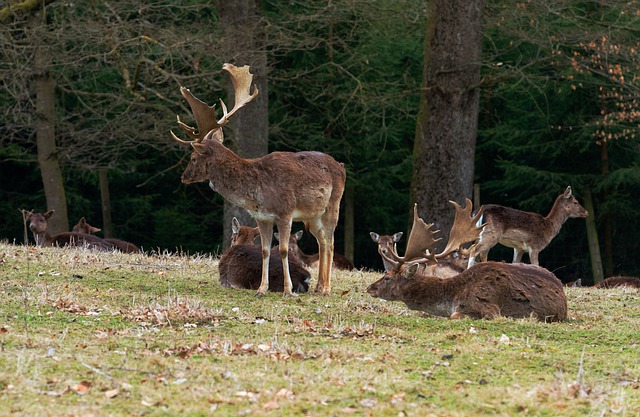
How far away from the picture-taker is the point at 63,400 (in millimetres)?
5887

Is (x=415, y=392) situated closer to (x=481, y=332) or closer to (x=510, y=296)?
(x=481, y=332)

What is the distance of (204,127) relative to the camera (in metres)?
11.4

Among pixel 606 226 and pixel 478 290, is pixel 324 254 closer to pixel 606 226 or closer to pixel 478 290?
pixel 478 290

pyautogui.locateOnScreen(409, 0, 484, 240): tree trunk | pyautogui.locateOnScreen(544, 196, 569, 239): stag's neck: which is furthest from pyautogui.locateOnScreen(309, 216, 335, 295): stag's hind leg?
pyautogui.locateOnScreen(544, 196, 569, 239): stag's neck

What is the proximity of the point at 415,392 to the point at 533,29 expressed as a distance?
17.0 m

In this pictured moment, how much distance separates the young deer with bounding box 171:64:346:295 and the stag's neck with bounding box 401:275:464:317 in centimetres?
130

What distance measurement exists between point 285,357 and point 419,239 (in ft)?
12.7

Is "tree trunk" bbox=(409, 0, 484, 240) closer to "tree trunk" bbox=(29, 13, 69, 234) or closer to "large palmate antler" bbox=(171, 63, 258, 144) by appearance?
"large palmate antler" bbox=(171, 63, 258, 144)

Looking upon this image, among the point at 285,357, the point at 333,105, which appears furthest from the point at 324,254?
the point at 333,105

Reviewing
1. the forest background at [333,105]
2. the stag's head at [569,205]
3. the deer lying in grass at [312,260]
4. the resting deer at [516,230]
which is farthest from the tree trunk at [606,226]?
the deer lying in grass at [312,260]

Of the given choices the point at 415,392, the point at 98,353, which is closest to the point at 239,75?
the point at 98,353

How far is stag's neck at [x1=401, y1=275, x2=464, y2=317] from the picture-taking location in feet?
33.3

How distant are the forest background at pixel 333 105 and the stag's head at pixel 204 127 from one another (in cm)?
673

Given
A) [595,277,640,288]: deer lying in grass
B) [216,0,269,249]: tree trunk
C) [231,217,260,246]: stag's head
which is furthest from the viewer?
[216,0,269,249]: tree trunk
